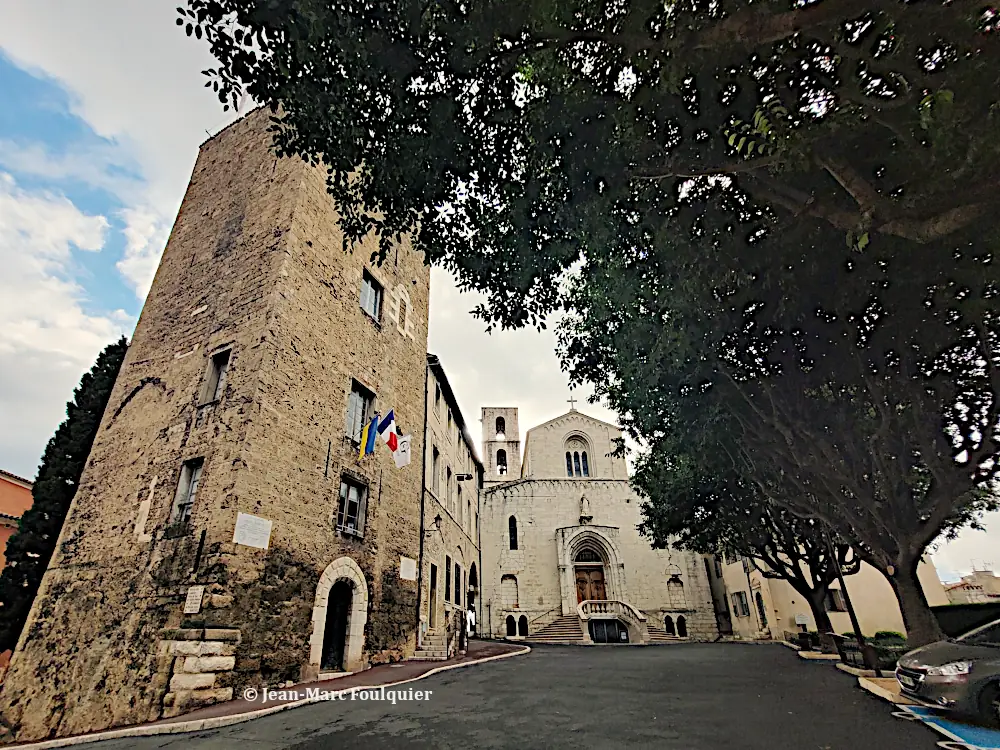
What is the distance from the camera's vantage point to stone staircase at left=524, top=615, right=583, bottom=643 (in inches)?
1086

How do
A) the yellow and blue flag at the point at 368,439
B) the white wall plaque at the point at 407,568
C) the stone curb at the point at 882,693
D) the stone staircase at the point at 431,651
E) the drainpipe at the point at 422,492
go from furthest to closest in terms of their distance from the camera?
the drainpipe at the point at 422,492 < the white wall plaque at the point at 407,568 < the stone staircase at the point at 431,651 < the yellow and blue flag at the point at 368,439 < the stone curb at the point at 882,693

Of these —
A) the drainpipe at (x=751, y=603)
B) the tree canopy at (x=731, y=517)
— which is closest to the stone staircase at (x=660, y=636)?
the drainpipe at (x=751, y=603)

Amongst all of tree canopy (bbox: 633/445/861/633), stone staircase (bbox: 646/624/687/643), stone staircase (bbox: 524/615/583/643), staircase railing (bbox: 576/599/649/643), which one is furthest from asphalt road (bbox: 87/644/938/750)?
stone staircase (bbox: 646/624/687/643)

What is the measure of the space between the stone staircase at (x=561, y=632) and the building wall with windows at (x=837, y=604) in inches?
373

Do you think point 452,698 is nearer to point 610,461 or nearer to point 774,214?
point 774,214

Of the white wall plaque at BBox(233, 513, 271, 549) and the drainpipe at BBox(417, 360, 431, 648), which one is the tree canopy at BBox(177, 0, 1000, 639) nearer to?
the white wall plaque at BBox(233, 513, 271, 549)

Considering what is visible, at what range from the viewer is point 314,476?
11.5 meters

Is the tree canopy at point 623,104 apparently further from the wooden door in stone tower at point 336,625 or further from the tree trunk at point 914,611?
the wooden door in stone tower at point 336,625

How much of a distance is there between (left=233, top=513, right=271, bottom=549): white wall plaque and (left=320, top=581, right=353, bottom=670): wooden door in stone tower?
8.35 ft

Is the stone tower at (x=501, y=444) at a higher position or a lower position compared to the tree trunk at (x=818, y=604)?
higher

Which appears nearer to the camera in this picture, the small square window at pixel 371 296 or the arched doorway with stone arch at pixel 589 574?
the small square window at pixel 371 296

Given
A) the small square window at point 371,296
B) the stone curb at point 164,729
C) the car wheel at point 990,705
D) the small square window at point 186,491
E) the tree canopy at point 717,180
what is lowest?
the stone curb at point 164,729

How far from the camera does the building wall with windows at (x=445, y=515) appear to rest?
16.4m

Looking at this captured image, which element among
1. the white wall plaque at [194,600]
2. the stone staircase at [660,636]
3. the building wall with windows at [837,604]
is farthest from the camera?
the stone staircase at [660,636]
